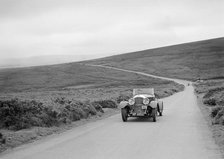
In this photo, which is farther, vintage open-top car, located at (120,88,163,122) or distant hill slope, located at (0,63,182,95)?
distant hill slope, located at (0,63,182,95)

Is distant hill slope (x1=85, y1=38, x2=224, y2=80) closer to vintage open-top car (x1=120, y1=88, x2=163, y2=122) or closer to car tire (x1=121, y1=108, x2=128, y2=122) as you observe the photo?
vintage open-top car (x1=120, y1=88, x2=163, y2=122)

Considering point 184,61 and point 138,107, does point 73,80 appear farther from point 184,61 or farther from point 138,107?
point 138,107

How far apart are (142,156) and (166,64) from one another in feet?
435

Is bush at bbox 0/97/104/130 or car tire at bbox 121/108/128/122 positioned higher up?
bush at bbox 0/97/104/130

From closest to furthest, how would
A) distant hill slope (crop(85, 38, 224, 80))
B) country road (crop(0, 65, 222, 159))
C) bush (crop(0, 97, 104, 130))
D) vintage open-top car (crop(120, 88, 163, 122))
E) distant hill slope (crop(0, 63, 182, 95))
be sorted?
country road (crop(0, 65, 222, 159)) → bush (crop(0, 97, 104, 130)) → vintage open-top car (crop(120, 88, 163, 122)) → distant hill slope (crop(0, 63, 182, 95)) → distant hill slope (crop(85, 38, 224, 80))

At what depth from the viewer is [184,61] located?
143625 millimetres

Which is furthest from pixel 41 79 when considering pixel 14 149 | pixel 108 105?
pixel 14 149

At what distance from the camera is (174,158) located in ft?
32.8

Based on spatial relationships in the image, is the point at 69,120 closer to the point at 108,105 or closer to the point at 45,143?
the point at 45,143

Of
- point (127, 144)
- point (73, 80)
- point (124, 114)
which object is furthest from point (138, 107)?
point (73, 80)

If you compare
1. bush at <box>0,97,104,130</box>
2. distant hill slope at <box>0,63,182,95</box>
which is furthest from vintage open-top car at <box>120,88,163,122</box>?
distant hill slope at <box>0,63,182,95</box>

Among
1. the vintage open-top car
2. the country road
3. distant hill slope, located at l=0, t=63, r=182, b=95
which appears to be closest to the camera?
the country road

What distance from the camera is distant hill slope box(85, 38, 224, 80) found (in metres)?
122

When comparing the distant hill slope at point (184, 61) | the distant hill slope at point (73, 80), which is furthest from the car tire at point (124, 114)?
the distant hill slope at point (184, 61)
